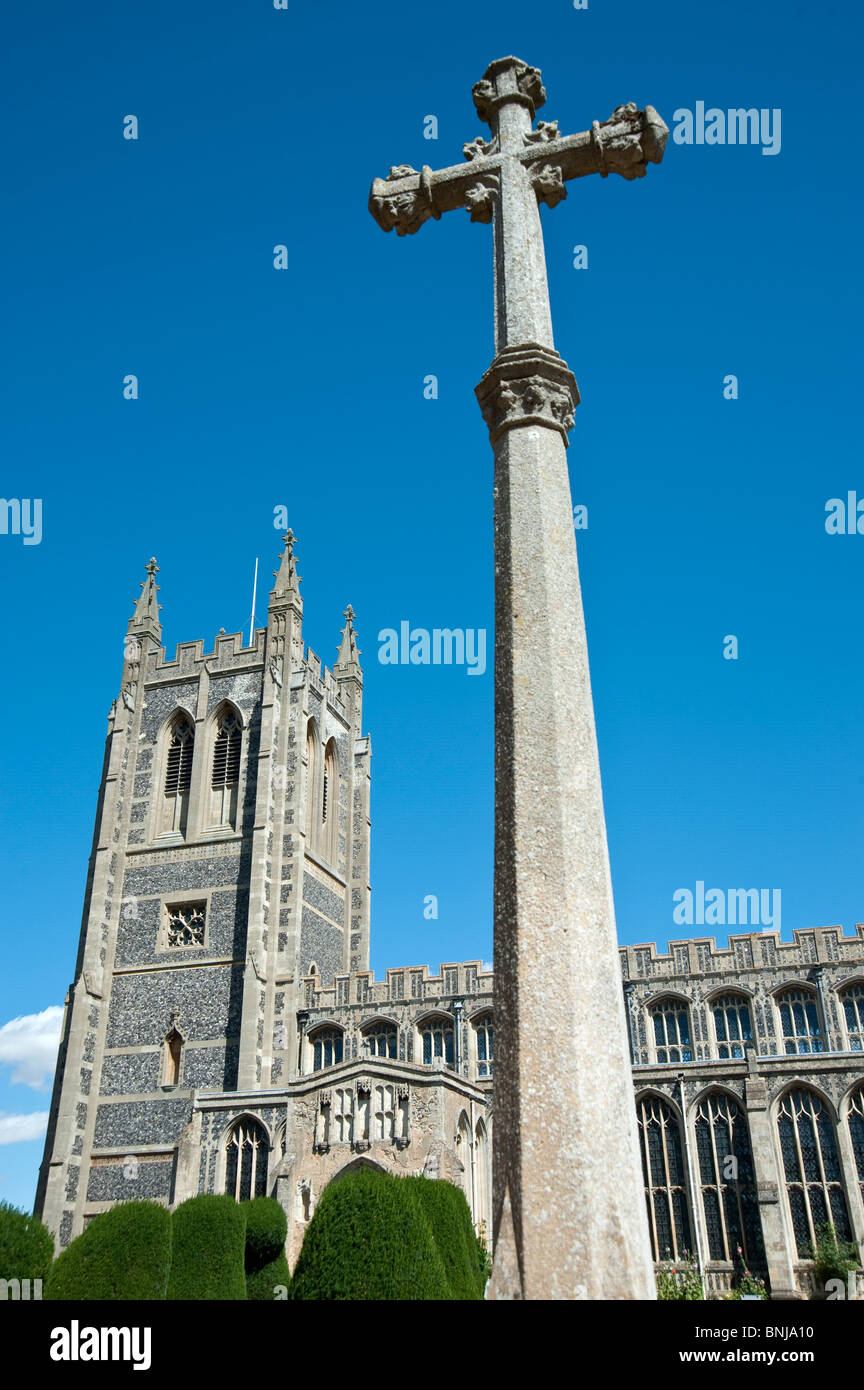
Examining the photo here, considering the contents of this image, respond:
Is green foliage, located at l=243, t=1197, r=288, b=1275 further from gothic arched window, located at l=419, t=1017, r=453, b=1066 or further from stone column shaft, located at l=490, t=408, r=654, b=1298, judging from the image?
stone column shaft, located at l=490, t=408, r=654, b=1298

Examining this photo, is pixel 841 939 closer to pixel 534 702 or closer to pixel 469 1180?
pixel 469 1180

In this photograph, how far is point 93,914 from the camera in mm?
37594

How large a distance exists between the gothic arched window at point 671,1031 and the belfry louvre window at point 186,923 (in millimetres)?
14900

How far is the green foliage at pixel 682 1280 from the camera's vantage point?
15.7m

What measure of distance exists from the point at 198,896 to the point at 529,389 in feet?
110

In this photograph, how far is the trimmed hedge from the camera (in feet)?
34.6

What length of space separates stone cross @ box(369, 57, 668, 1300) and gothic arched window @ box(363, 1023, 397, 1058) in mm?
31373

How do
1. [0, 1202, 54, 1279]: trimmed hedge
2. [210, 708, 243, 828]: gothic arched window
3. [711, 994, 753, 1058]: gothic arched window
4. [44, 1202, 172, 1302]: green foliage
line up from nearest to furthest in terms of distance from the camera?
[0, 1202, 54, 1279]: trimmed hedge < [44, 1202, 172, 1302]: green foliage < [711, 994, 753, 1058]: gothic arched window < [210, 708, 243, 828]: gothic arched window

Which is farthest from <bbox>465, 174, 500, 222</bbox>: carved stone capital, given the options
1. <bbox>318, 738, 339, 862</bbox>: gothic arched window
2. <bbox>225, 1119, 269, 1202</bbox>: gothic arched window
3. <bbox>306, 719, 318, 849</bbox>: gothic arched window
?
<bbox>318, 738, 339, 862</bbox>: gothic arched window

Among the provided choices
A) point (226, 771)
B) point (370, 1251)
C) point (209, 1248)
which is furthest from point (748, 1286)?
point (226, 771)

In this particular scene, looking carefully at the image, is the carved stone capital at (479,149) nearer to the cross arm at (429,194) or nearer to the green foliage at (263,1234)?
the cross arm at (429,194)

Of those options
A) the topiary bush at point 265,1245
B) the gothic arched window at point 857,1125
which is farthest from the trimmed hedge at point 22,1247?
the gothic arched window at point 857,1125

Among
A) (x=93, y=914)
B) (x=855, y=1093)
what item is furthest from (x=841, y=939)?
(x=93, y=914)
